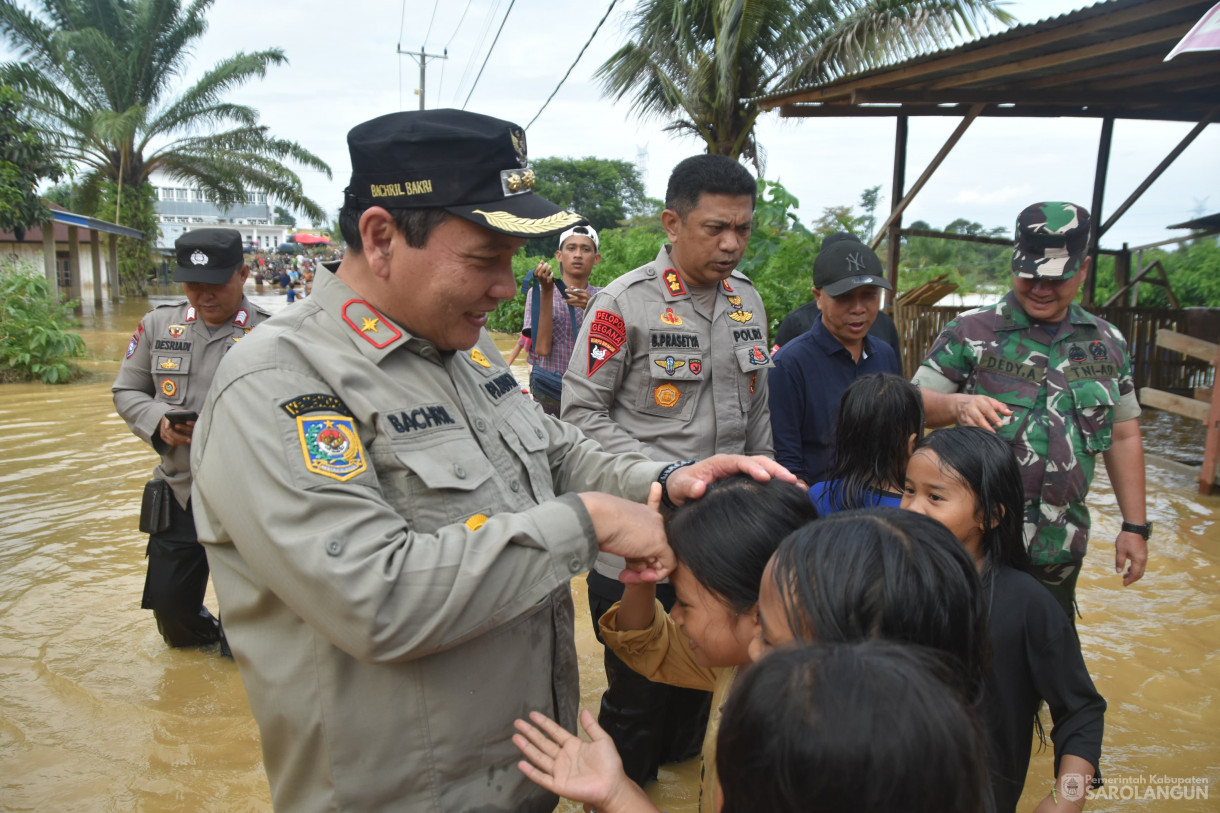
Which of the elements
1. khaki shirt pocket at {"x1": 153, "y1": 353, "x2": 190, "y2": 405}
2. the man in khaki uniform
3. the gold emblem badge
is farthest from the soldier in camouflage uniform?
khaki shirt pocket at {"x1": 153, "y1": 353, "x2": 190, "y2": 405}

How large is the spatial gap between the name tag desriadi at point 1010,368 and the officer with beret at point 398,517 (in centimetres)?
190


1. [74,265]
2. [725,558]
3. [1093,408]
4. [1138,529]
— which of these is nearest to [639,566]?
[725,558]

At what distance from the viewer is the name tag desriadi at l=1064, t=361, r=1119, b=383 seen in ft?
9.23

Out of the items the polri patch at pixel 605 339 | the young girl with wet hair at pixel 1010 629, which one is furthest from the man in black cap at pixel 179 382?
the young girl with wet hair at pixel 1010 629

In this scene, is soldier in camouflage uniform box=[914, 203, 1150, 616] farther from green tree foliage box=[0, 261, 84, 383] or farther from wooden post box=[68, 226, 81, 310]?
wooden post box=[68, 226, 81, 310]

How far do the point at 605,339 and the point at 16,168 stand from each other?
13739mm

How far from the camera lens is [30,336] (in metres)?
12.2

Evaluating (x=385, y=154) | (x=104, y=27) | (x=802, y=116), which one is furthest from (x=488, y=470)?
(x=104, y=27)

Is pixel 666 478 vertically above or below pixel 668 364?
below

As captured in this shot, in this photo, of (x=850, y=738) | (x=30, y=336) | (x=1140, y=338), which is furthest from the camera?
(x=30, y=336)

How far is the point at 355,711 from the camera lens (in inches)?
53.7

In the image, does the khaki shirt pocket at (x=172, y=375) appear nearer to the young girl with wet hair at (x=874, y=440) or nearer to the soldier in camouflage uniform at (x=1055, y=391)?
the young girl with wet hair at (x=874, y=440)

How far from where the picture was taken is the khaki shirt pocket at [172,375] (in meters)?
3.84

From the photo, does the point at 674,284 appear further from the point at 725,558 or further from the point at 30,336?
the point at 30,336
